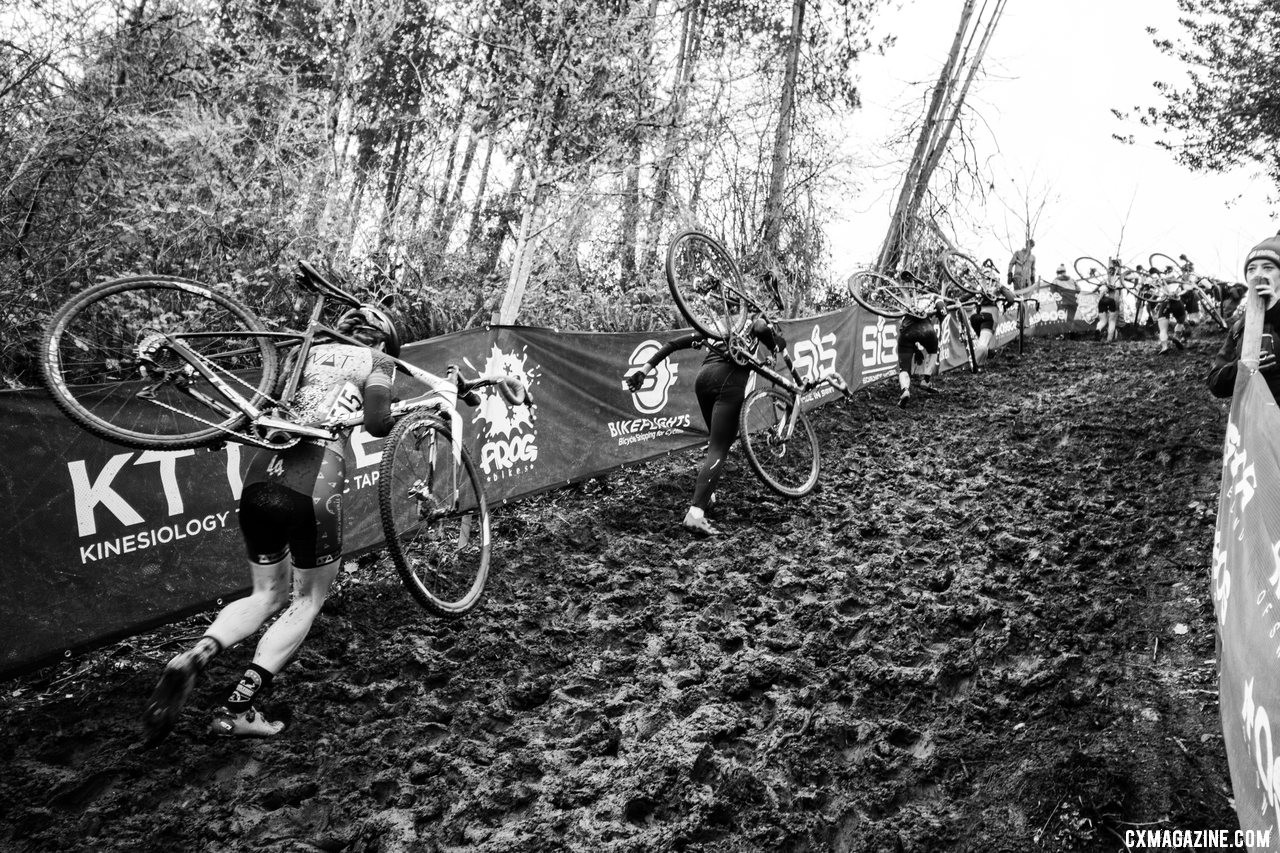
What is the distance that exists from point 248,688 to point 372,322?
188 centimetres

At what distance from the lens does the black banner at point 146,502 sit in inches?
145

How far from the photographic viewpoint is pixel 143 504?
13.5ft

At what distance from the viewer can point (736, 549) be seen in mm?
5711

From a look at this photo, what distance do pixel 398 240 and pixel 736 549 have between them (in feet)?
22.8

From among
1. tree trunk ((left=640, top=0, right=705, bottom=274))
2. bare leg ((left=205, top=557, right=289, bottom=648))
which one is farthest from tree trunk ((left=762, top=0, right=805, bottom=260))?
bare leg ((left=205, top=557, right=289, bottom=648))

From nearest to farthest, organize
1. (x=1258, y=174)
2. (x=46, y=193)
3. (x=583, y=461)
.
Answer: (x=46, y=193) < (x=583, y=461) < (x=1258, y=174)

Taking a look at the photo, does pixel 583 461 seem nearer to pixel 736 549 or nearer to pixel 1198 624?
pixel 736 549

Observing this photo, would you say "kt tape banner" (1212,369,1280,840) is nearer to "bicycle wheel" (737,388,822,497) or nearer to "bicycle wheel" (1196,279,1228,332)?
"bicycle wheel" (737,388,822,497)

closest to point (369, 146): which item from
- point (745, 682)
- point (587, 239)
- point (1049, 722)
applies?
point (587, 239)

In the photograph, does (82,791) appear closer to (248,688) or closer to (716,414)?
(248,688)

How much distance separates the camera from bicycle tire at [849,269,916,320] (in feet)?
34.8

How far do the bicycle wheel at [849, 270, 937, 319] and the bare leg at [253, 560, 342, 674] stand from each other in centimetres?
845

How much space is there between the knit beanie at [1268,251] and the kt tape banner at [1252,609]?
1245mm

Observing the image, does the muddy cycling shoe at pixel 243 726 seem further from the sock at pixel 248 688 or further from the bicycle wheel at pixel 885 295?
the bicycle wheel at pixel 885 295
